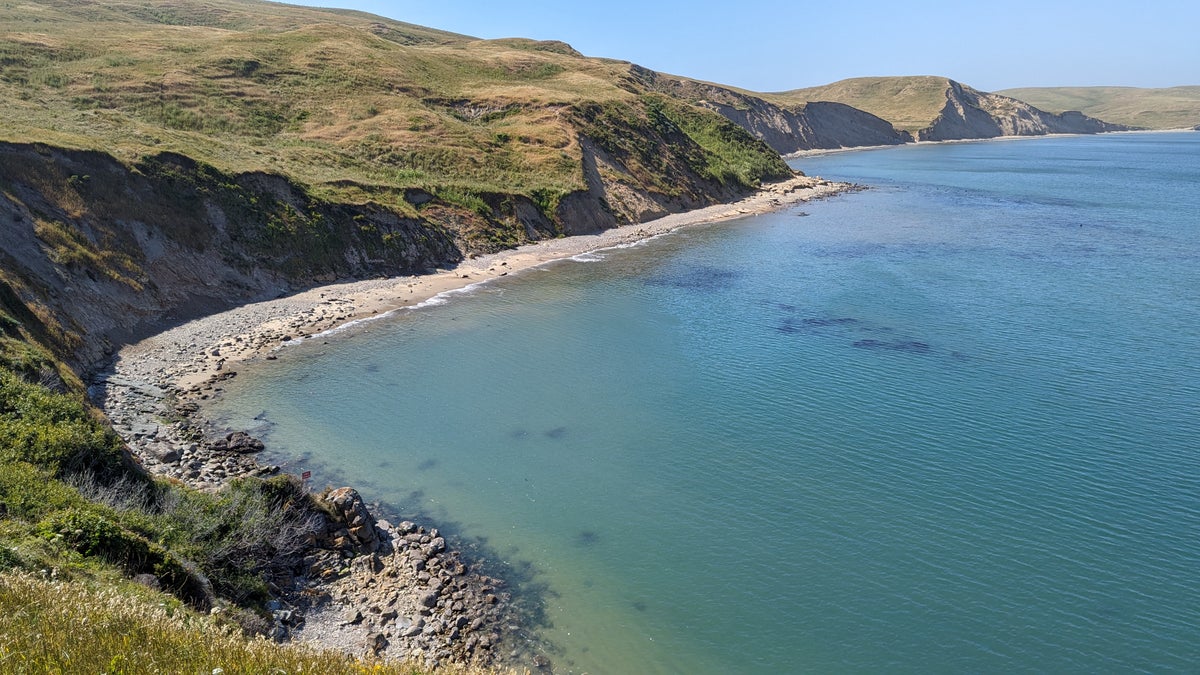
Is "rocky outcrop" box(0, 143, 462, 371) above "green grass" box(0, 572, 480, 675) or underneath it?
above

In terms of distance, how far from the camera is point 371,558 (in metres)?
21.8

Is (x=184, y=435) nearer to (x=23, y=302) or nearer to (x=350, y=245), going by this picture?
(x=23, y=302)

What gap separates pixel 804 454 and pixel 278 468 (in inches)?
820

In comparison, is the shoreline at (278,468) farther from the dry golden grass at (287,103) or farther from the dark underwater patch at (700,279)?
the dry golden grass at (287,103)

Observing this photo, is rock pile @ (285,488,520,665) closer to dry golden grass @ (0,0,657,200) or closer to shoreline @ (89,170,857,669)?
shoreline @ (89,170,857,669)

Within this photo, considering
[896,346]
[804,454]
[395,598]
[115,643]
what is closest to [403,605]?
[395,598]

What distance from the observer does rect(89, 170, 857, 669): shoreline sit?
18922mm

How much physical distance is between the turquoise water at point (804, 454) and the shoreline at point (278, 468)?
5.32 feet

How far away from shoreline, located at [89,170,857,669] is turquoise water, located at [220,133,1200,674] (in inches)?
63.8

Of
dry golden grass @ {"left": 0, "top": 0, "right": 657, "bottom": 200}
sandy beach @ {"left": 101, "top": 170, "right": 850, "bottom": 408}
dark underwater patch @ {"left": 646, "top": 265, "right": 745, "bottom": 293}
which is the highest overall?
dry golden grass @ {"left": 0, "top": 0, "right": 657, "bottom": 200}

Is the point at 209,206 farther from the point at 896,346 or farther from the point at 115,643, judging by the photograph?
the point at 115,643

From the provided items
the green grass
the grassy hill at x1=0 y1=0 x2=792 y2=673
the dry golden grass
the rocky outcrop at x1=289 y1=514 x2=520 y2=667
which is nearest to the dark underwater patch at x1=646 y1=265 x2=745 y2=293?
the grassy hill at x1=0 y1=0 x2=792 y2=673

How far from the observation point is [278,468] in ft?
92.5

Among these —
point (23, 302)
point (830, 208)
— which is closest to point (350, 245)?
point (23, 302)
